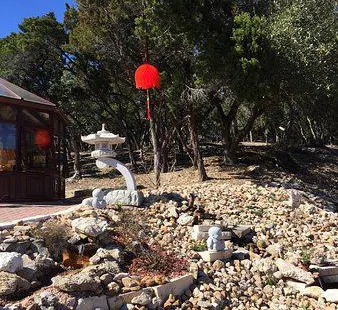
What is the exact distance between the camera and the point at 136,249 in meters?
8.20

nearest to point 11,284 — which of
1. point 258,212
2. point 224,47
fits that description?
point 258,212

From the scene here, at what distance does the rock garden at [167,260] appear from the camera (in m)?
6.73

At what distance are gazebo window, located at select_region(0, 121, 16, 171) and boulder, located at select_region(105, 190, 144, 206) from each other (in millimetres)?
4037

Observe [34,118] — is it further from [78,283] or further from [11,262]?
[78,283]

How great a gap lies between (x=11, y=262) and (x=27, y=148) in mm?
7174

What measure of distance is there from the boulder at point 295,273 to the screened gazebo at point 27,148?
26.1ft

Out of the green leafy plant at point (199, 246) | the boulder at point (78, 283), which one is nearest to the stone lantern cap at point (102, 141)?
the green leafy plant at point (199, 246)

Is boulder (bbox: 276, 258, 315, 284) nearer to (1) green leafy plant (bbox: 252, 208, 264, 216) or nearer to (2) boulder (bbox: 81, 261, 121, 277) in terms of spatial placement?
(1) green leafy plant (bbox: 252, 208, 264, 216)

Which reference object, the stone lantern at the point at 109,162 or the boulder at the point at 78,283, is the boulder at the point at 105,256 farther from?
the stone lantern at the point at 109,162

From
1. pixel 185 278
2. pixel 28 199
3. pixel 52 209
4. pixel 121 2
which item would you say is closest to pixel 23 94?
pixel 28 199

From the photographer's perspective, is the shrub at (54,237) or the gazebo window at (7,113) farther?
the gazebo window at (7,113)

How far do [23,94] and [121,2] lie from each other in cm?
554

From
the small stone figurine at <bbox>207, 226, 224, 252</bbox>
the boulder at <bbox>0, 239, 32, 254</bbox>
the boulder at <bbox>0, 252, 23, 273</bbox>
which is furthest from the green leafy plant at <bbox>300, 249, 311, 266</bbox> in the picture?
the boulder at <bbox>0, 252, 23, 273</bbox>

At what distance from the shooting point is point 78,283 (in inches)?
256
